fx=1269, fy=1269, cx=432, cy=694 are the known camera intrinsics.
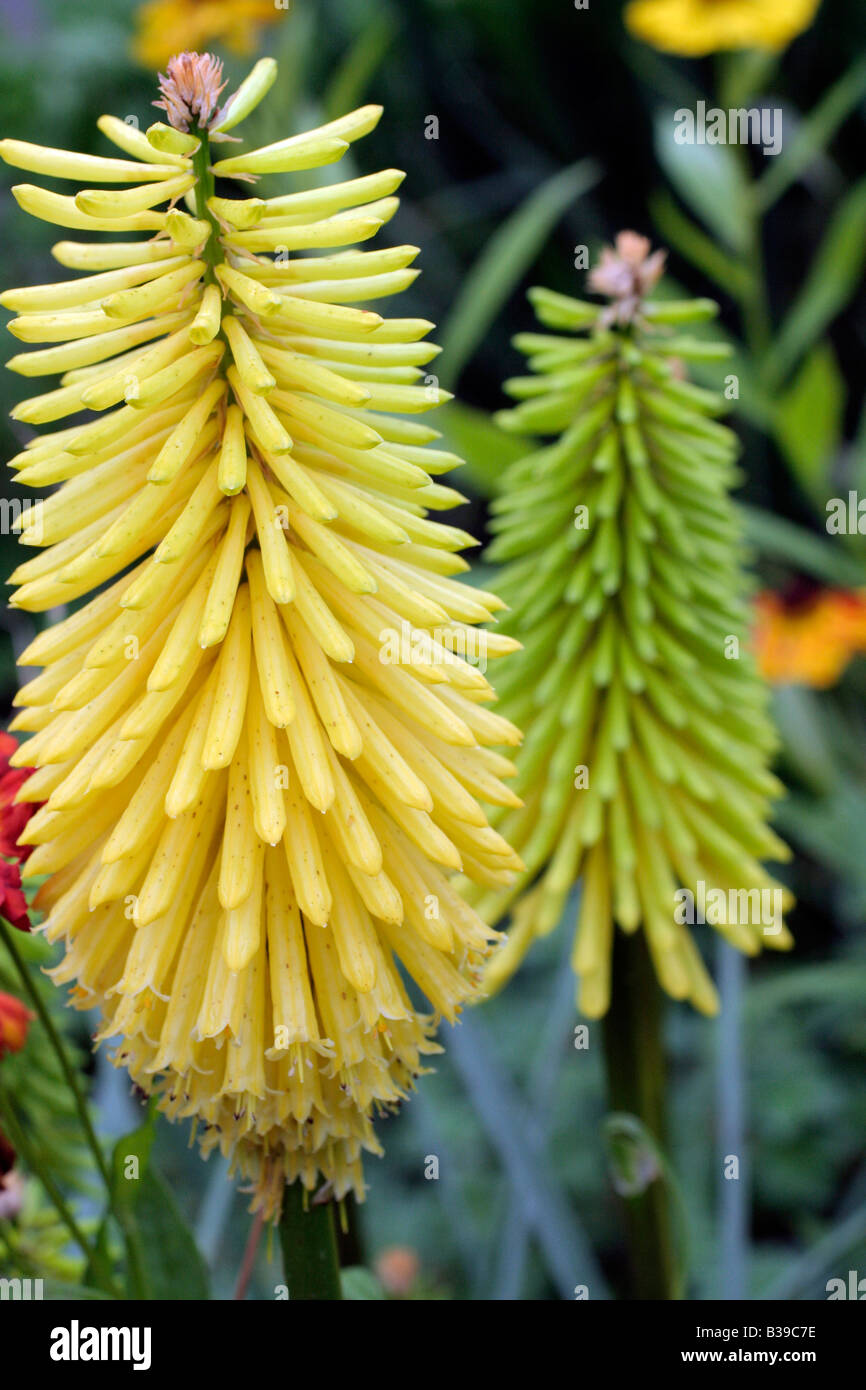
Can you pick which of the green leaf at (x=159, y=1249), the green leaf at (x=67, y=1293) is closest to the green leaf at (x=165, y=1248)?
the green leaf at (x=159, y=1249)

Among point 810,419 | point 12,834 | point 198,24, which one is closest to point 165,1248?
point 12,834

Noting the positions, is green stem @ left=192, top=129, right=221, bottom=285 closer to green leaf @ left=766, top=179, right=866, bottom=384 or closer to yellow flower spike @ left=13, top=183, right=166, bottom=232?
yellow flower spike @ left=13, top=183, right=166, bottom=232

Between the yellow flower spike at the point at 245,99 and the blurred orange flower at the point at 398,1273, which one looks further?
the blurred orange flower at the point at 398,1273

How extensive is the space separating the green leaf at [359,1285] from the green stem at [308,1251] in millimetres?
203

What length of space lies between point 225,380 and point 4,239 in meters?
3.93

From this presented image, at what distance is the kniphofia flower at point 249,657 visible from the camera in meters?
1.05

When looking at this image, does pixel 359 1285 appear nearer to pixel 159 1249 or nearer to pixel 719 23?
pixel 159 1249

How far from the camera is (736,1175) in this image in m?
1.75

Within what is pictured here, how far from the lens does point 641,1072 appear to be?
1.62 m

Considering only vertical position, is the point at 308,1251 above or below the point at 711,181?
below

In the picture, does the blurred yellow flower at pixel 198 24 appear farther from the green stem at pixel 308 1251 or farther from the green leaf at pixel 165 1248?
the green stem at pixel 308 1251

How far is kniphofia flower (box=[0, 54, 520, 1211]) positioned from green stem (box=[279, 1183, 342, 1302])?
0.04 metres

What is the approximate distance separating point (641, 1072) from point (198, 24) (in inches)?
129
